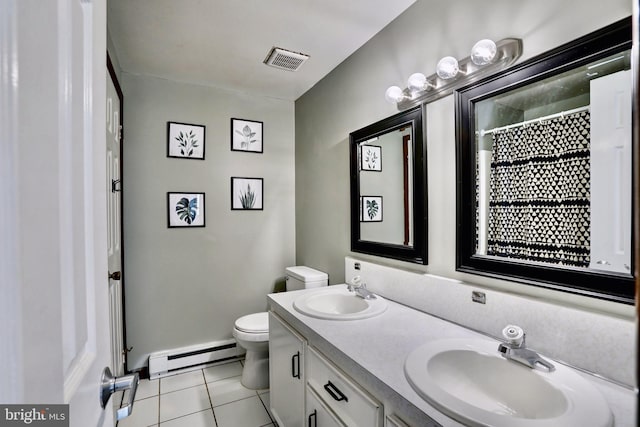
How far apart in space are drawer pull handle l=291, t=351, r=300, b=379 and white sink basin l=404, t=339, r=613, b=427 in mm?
655

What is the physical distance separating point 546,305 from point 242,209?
7.74 ft

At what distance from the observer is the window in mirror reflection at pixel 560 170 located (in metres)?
0.95

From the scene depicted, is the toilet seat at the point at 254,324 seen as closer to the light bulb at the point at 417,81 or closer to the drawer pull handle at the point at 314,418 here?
the drawer pull handle at the point at 314,418

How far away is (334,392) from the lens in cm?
119

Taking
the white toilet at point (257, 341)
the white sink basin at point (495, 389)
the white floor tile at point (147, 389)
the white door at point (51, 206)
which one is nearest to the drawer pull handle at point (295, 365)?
the white sink basin at point (495, 389)

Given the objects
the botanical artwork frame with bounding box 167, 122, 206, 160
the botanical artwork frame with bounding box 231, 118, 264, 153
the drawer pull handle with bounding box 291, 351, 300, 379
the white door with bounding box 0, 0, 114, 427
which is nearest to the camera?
the white door with bounding box 0, 0, 114, 427

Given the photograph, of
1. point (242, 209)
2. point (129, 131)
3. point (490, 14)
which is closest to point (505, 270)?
point (490, 14)

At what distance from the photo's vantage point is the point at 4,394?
28cm

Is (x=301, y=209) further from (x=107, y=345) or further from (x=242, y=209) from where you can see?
(x=107, y=345)

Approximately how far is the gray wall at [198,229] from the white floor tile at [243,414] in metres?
0.74

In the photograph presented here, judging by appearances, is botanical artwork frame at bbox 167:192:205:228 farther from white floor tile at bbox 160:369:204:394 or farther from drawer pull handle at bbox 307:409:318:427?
drawer pull handle at bbox 307:409:318:427

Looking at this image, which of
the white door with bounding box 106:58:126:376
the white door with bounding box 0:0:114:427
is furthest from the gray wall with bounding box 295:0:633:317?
the white door with bounding box 106:58:126:376

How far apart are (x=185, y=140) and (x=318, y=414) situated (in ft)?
7.48

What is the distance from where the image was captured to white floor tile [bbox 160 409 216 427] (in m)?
1.92
